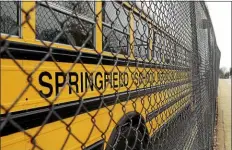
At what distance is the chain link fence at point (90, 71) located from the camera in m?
1.73

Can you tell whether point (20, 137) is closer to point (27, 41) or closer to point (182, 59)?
point (27, 41)

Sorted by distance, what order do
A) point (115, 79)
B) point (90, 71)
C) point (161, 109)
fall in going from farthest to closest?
Result: 1. point (161, 109)
2. point (115, 79)
3. point (90, 71)

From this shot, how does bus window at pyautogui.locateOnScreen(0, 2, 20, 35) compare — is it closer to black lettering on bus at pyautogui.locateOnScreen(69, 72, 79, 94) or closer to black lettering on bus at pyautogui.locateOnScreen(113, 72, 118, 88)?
black lettering on bus at pyautogui.locateOnScreen(69, 72, 79, 94)

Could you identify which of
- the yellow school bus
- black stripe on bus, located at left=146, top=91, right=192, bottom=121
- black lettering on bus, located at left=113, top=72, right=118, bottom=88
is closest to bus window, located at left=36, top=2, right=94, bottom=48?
the yellow school bus

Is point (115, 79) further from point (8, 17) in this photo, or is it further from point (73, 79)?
point (8, 17)

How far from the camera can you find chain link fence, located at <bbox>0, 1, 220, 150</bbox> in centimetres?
173

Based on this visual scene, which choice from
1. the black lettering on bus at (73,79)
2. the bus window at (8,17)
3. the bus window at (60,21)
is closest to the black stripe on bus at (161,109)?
the black lettering on bus at (73,79)

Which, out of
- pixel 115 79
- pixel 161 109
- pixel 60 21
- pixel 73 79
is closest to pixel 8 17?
pixel 60 21

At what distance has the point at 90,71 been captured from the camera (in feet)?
8.51

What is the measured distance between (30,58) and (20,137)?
47 cm

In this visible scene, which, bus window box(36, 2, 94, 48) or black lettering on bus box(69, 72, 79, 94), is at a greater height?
bus window box(36, 2, 94, 48)

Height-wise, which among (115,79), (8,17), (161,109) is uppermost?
(8,17)

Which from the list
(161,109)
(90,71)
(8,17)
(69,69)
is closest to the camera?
(69,69)

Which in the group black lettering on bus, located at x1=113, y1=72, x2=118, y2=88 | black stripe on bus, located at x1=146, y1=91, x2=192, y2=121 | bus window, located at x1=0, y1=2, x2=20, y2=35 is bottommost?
black stripe on bus, located at x1=146, y1=91, x2=192, y2=121
